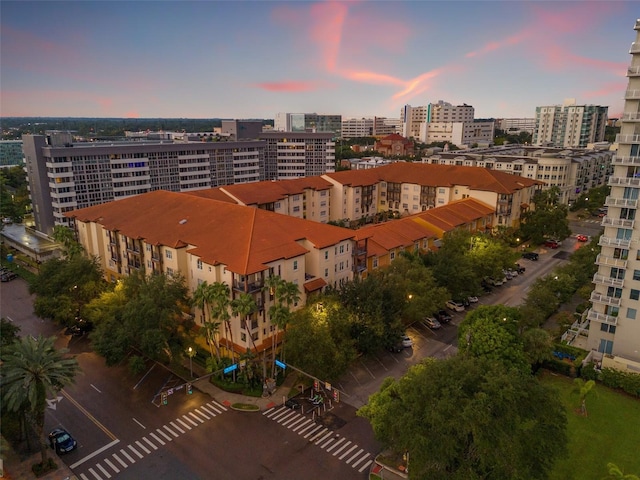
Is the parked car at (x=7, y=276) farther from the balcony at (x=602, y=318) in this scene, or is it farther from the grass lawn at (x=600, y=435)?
Answer: the balcony at (x=602, y=318)

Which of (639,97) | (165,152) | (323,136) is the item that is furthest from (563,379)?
(323,136)

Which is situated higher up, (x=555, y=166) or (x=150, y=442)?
(x=555, y=166)

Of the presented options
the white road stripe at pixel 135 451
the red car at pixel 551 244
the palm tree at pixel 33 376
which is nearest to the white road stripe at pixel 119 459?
the white road stripe at pixel 135 451

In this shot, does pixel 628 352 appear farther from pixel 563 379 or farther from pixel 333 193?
pixel 333 193

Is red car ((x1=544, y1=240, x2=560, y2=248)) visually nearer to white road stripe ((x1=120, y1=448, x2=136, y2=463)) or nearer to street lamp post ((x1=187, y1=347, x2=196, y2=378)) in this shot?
street lamp post ((x1=187, y1=347, x2=196, y2=378))

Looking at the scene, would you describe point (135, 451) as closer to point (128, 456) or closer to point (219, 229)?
point (128, 456)

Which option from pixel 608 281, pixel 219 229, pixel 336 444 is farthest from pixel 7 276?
pixel 608 281
